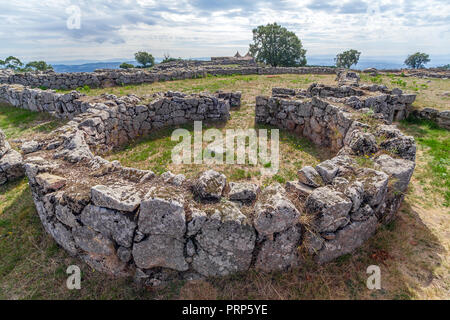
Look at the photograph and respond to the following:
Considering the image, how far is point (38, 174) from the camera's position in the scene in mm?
5770

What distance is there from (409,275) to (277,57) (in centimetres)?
5051

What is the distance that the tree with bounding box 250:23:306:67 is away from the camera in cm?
4797

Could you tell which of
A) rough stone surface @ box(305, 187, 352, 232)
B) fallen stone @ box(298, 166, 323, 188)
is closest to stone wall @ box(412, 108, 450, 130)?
fallen stone @ box(298, 166, 323, 188)

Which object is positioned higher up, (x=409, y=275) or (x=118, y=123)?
(x=118, y=123)

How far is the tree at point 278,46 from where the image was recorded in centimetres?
4797

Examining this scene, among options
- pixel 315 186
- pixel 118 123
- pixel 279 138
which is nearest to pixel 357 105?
pixel 279 138

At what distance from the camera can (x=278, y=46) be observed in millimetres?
48656

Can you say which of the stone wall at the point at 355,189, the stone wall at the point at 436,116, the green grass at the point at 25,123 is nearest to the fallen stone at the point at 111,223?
the stone wall at the point at 355,189

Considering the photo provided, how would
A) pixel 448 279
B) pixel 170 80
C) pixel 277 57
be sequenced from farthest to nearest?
pixel 277 57 → pixel 170 80 → pixel 448 279

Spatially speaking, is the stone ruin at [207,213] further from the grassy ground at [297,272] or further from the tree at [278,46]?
the tree at [278,46]

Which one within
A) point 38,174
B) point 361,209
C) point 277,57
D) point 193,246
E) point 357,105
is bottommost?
point 193,246
